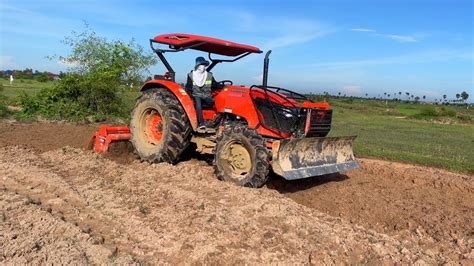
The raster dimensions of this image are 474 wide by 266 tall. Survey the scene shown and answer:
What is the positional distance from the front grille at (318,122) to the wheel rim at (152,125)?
2.87 metres

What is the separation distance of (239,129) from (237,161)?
1.60 ft

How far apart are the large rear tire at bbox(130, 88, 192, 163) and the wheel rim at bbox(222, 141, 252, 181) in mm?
1116

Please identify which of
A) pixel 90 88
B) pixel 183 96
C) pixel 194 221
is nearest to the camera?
pixel 194 221

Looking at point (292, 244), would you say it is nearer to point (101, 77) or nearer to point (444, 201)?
point (444, 201)

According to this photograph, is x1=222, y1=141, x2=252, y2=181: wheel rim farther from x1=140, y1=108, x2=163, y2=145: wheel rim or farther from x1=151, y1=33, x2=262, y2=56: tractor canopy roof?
x1=140, y1=108, x2=163, y2=145: wheel rim

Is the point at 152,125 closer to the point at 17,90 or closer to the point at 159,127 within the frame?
the point at 159,127

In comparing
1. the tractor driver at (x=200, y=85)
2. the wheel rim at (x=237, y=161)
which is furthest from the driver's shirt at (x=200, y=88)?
the wheel rim at (x=237, y=161)

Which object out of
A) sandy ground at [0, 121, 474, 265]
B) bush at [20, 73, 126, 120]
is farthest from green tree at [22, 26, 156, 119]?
sandy ground at [0, 121, 474, 265]

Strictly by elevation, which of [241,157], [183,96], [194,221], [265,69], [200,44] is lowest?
[194,221]

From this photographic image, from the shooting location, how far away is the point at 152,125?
8641mm

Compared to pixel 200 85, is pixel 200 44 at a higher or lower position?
higher

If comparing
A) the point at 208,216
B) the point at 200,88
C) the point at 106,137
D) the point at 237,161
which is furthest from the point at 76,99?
the point at 208,216

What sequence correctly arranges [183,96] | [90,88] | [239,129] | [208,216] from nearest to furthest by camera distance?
1. [208,216]
2. [239,129]
3. [183,96]
4. [90,88]

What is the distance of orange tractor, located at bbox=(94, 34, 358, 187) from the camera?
265 inches
